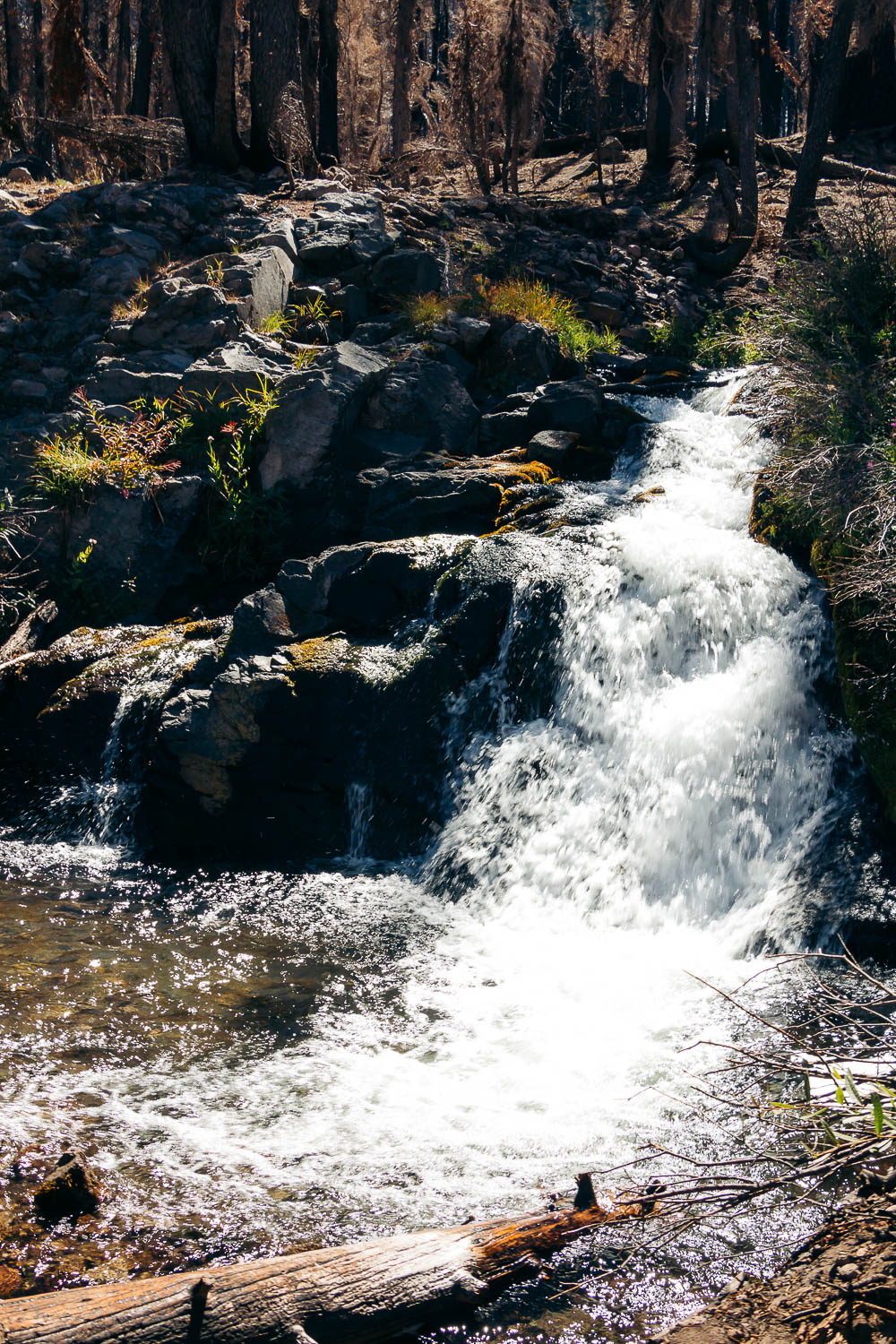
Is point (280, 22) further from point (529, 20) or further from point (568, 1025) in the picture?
point (568, 1025)

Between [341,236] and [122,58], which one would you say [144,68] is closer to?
[122,58]

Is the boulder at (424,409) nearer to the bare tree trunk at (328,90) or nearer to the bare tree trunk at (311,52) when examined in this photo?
the bare tree trunk at (311,52)

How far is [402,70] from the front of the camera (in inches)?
766

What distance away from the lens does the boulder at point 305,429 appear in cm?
988

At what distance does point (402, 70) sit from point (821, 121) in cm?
855

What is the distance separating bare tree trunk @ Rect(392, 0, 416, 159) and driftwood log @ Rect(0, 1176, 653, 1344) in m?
19.0

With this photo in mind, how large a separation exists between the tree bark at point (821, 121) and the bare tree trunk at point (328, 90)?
8.12 m

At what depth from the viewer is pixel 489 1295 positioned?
3285 mm

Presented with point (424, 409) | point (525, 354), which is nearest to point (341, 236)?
point (525, 354)

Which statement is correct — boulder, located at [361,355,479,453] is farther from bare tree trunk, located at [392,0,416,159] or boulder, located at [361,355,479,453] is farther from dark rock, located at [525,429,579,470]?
bare tree trunk, located at [392,0,416,159]

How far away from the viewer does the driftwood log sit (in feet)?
8.88

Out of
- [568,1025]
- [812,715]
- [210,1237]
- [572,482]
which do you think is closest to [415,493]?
[572,482]

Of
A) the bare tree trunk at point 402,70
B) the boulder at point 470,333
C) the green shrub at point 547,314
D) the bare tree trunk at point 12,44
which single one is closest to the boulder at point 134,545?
the boulder at point 470,333

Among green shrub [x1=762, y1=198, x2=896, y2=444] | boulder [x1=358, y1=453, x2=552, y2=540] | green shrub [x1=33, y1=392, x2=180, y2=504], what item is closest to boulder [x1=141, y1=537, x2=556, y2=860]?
boulder [x1=358, y1=453, x2=552, y2=540]
